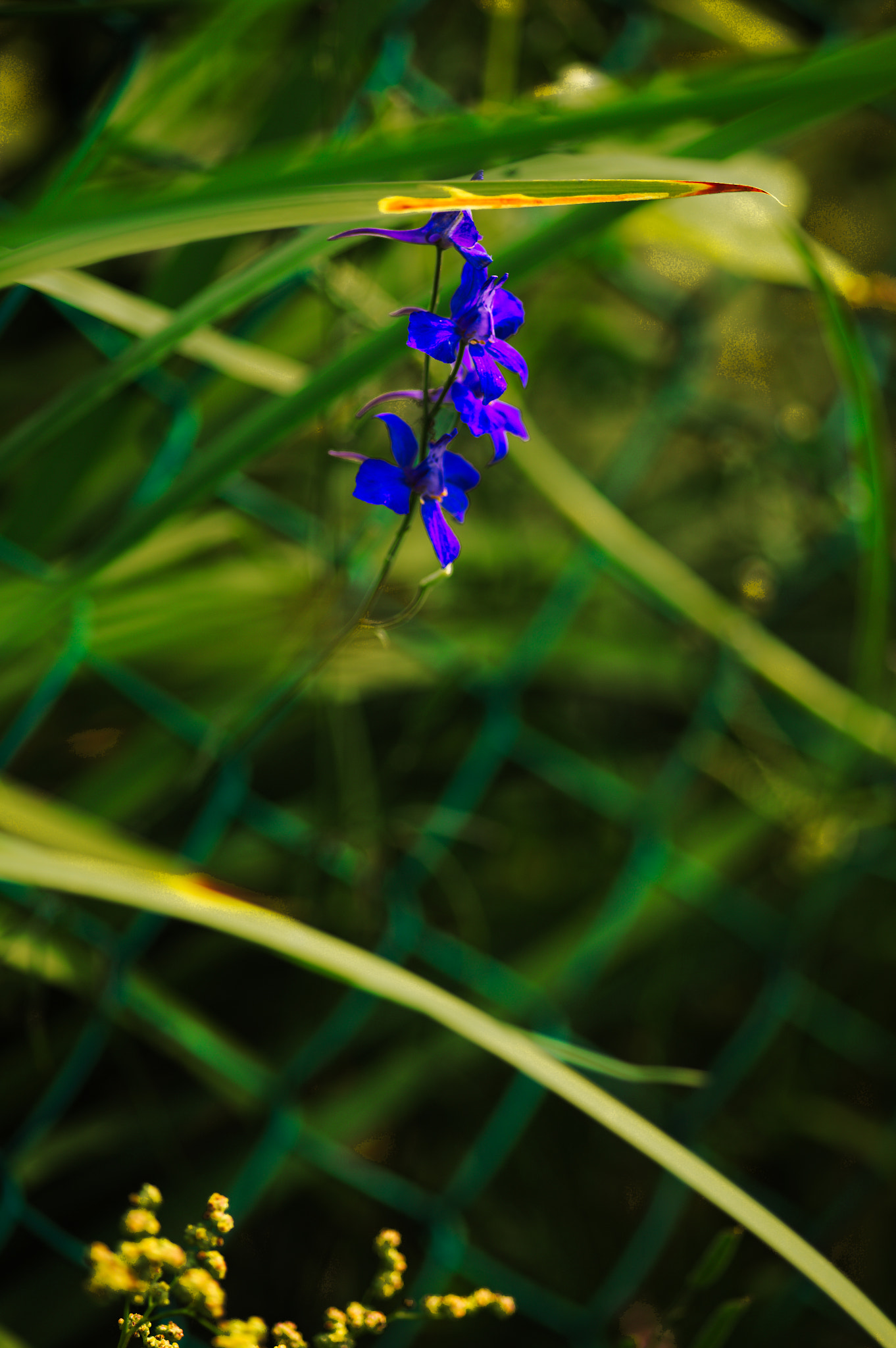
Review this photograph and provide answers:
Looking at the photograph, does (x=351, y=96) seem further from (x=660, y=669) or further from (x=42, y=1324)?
(x=42, y=1324)

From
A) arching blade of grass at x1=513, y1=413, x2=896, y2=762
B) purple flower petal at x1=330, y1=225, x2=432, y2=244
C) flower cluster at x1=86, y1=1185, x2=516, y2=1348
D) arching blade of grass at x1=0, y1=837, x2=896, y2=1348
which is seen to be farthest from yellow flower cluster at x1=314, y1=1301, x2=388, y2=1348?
arching blade of grass at x1=513, y1=413, x2=896, y2=762

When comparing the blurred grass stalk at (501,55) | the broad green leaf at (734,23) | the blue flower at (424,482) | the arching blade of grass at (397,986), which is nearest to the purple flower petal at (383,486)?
the blue flower at (424,482)

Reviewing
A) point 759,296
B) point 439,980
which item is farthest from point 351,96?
point 759,296

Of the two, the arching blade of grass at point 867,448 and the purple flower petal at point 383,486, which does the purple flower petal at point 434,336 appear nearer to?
the purple flower petal at point 383,486

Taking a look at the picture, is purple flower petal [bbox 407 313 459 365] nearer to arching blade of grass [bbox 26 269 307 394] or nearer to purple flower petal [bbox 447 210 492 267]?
purple flower petal [bbox 447 210 492 267]

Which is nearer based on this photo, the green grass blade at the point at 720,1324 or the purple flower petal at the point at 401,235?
the purple flower petal at the point at 401,235

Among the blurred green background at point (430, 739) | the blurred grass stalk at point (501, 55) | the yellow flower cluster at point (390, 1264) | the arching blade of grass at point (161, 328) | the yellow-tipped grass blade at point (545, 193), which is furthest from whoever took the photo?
the blurred grass stalk at point (501, 55)
